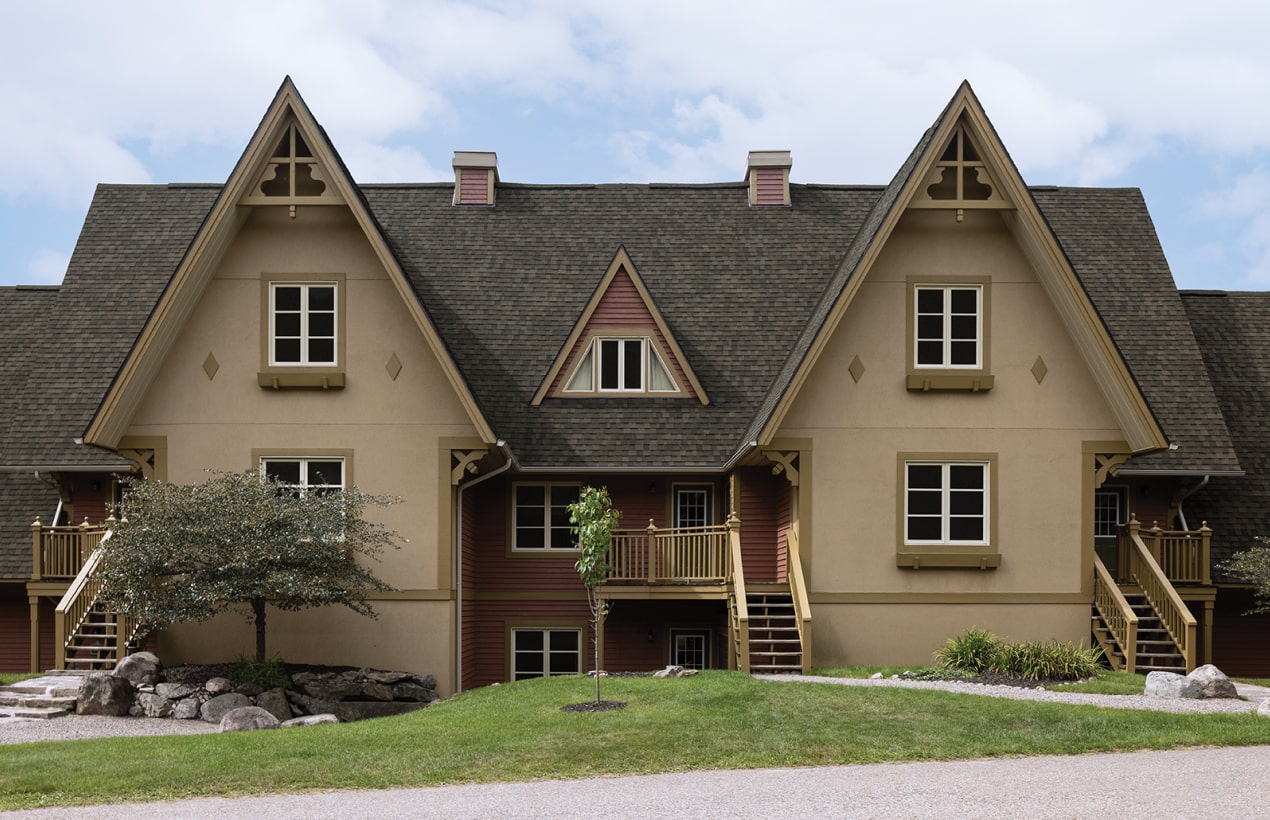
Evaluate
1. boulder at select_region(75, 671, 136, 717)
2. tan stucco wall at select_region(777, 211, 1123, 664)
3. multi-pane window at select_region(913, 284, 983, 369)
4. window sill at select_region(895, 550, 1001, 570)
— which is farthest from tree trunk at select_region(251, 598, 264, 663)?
multi-pane window at select_region(913, 284, 983, 369)

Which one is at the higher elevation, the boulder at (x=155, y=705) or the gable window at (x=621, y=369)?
the gable window at (x=621, y=369)

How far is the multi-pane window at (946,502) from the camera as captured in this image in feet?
77.7

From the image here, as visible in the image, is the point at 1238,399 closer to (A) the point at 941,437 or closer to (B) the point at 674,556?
(A) the point at 941,437

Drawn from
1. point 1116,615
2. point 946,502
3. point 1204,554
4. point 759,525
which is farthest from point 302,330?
point 1204,554

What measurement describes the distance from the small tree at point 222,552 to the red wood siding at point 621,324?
6.19 meters

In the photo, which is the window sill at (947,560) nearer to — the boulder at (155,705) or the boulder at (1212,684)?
the boulder at (1212,684)

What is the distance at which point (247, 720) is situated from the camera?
18.8 metres

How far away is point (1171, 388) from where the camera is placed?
88.8 ft

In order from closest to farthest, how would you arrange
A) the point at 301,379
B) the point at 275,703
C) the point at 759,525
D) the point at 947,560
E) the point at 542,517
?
the point at 275,703 → the point at 947,560 → the point at 301,379 → the point at 759,525 → the point at 542,517

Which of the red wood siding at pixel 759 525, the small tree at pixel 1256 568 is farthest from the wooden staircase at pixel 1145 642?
the red wood siding at pixel 759 525

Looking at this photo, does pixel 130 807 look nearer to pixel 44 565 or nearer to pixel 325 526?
pixel 325 526

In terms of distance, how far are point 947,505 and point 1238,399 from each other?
28.8ft

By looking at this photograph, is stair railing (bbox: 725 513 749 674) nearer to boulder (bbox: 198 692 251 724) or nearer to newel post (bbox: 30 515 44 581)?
boulder (bbox: 198 692 251 724)

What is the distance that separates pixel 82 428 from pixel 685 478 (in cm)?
1118
